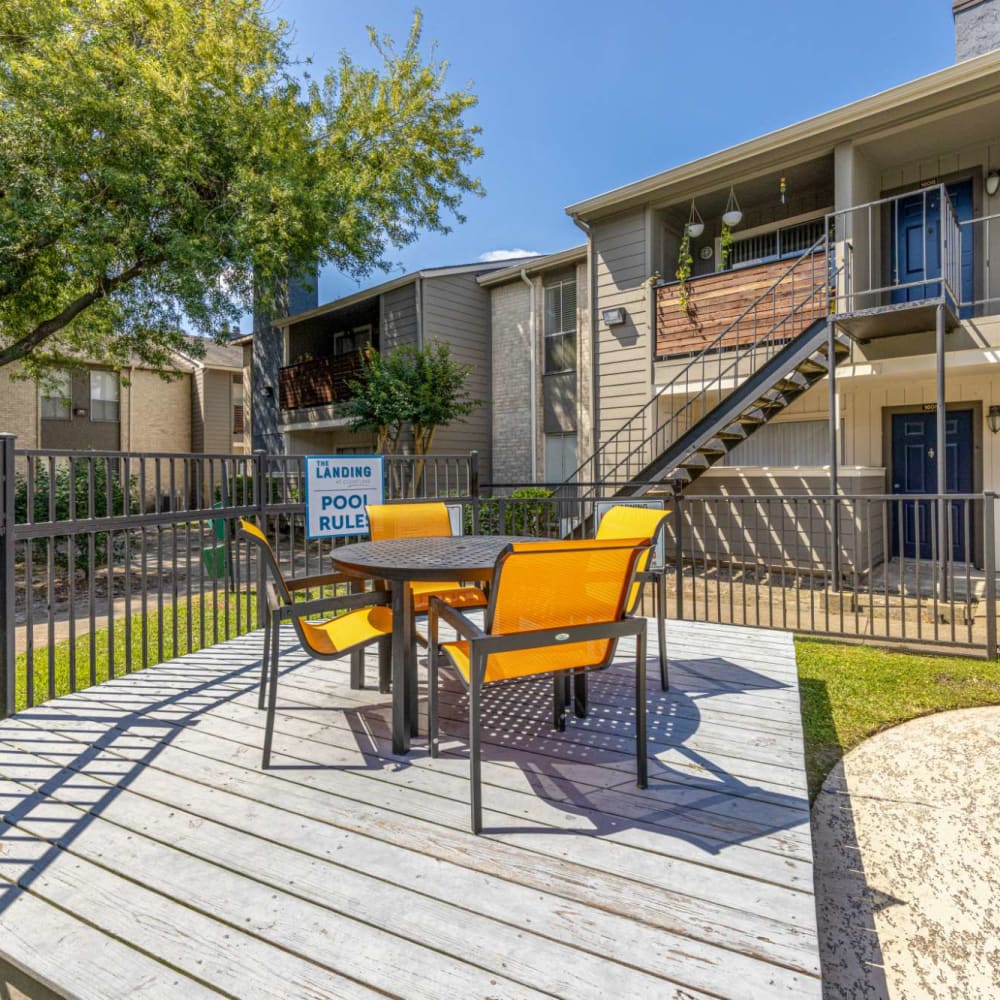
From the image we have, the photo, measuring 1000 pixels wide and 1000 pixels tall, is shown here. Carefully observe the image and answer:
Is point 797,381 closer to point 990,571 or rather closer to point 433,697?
point 990,571

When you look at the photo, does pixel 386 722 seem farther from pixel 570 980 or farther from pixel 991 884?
pixel 991 884

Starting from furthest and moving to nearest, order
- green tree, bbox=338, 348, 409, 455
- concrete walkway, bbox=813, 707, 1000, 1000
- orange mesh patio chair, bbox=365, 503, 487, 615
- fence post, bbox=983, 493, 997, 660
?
1. green tree, bbox=338, 348, 409, 455
2. fence post, bbox=983, 493, 997, 660
3. orange mesh patio chair, bbox=365, 503, 487, 615
4. concrete walkway, bbox=813, 707, 1000, 1000

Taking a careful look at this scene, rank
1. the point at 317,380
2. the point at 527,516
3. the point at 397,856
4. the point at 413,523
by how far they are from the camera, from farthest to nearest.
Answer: the point at 317,380 → the point at 527,516 → the point at 413,523 → the point at 397,856

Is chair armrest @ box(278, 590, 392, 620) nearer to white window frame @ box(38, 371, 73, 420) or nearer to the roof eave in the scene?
the roof eave

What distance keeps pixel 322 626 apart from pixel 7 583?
1523mm

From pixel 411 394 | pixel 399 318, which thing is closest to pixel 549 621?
pixel 411 394

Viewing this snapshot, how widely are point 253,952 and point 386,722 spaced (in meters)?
1.47

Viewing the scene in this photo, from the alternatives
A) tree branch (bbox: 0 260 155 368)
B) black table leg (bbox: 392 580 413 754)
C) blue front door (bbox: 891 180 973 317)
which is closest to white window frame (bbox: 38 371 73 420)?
tree branch (bbox: 0 260 155 368)

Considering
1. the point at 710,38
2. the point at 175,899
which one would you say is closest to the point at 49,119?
the point at 710,38

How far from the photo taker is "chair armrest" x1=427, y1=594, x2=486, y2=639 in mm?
2221

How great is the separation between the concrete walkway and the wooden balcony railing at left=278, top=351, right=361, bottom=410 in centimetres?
1305

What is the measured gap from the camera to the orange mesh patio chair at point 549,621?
2.11 meters

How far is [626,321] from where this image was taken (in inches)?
400

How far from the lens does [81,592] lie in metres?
9.96
